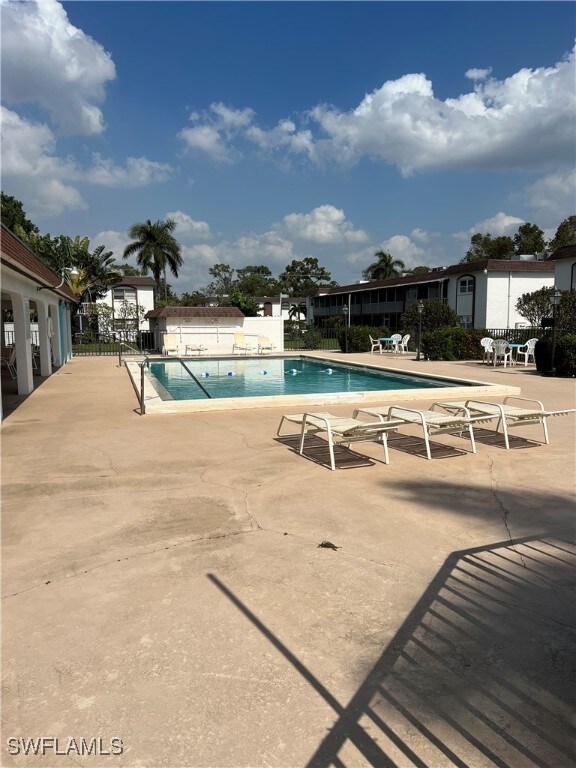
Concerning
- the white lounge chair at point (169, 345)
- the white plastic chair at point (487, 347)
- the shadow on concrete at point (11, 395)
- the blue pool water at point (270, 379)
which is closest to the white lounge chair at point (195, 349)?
the white lounge chair at point (169, 345)

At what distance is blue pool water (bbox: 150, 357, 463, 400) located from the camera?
630 inches

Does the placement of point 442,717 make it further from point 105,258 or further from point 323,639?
point 105,258

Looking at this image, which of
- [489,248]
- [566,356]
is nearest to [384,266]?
[489,248]

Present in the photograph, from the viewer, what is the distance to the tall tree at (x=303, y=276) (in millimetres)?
88875

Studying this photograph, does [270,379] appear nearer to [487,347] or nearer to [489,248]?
[487,347]

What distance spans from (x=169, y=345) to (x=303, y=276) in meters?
64.4

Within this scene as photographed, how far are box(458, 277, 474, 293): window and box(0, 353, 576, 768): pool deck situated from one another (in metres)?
34.2

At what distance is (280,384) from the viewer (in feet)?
58.7

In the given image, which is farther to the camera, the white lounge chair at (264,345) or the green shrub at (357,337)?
the white lounge chair at (264,345)

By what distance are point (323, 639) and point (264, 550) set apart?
1.25 m

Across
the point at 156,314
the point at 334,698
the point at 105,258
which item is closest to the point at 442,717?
the point at 334,698

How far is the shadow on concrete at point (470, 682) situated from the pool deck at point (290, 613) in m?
0.01

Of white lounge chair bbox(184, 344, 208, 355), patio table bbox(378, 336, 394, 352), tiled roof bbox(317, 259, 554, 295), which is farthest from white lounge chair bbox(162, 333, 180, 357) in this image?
tiled roof bbox(317, 259, 554, 295)

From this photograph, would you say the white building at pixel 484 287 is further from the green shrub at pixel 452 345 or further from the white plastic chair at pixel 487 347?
the white plastic chair at pixel 487 347
